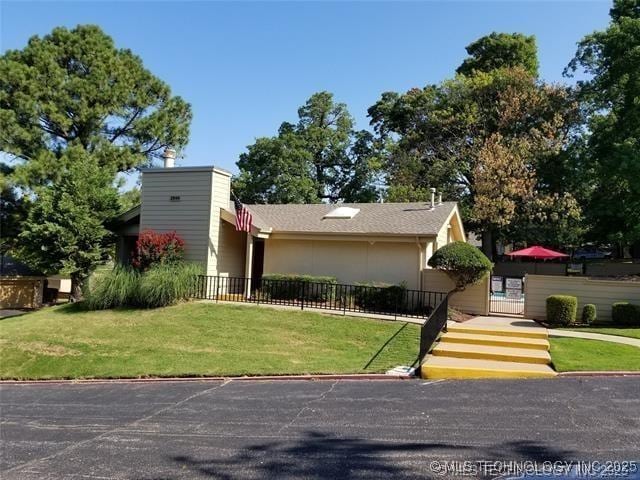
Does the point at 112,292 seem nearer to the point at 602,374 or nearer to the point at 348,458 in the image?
the point at 348,458

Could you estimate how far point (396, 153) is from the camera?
34594 millimetres

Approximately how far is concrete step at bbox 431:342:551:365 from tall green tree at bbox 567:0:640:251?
12.4 meters

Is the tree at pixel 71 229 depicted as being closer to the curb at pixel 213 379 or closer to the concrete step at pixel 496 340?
the curb at pixel 213 379

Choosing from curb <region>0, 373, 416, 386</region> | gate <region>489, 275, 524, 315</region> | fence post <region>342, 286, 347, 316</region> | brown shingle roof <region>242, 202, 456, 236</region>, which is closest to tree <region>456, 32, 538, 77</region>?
brown shingle roof <region>242, 202, 456, 236</region>

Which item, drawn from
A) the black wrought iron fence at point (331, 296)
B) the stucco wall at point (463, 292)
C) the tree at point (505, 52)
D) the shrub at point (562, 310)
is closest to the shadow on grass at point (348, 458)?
the black wrought iron fence at point (331, 296)

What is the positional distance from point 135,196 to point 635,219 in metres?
27.0

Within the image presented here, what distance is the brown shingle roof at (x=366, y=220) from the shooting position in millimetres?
17406

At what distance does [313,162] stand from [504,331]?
2806cm

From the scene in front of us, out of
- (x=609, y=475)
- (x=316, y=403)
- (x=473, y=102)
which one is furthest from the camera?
(x=473, y=102)

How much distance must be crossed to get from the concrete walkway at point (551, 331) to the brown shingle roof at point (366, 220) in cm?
352

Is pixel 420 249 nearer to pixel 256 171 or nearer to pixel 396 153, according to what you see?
pixel 396 153

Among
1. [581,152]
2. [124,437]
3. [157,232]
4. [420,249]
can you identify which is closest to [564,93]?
[581,152]

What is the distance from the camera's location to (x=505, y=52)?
37.9 meters

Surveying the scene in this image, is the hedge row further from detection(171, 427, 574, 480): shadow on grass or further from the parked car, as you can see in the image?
the parked car
